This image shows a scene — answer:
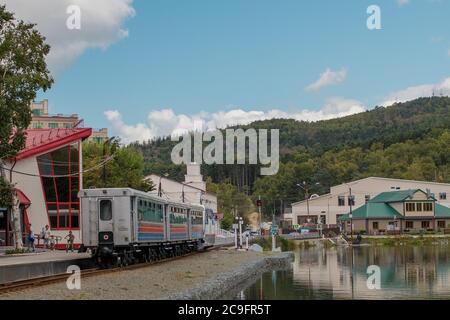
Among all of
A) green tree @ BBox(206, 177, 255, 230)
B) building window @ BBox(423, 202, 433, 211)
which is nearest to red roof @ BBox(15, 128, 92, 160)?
building window @ BBox(423, 202, 433, 211)

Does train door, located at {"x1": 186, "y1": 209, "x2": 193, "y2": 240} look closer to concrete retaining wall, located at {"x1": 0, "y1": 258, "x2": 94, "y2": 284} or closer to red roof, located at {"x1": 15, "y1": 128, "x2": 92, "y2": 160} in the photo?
red roof, located at {"x1": 15, "y1": 128, "x2": 92, "y2": 160}

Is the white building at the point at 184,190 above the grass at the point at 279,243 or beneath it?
above

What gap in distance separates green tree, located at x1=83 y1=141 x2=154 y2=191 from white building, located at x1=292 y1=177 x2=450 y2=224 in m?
50.3

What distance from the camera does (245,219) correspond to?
150 meters

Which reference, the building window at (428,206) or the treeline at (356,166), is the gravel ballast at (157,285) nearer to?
the building window at (428,206)

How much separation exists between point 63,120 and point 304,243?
61296 millimetres

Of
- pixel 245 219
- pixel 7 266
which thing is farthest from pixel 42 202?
pixel 245 219

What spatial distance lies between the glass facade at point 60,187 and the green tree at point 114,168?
14.7 metres

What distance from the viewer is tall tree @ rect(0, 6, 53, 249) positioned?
120 ft

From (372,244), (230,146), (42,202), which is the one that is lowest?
(372,244)

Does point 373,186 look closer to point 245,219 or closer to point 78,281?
point 245,219

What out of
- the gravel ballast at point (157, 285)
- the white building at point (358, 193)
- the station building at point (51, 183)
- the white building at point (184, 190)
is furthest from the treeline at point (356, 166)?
the gravel ballast at point (157, 285)

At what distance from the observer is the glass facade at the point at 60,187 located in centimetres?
5359

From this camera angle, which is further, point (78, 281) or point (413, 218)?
point (413, 218)
